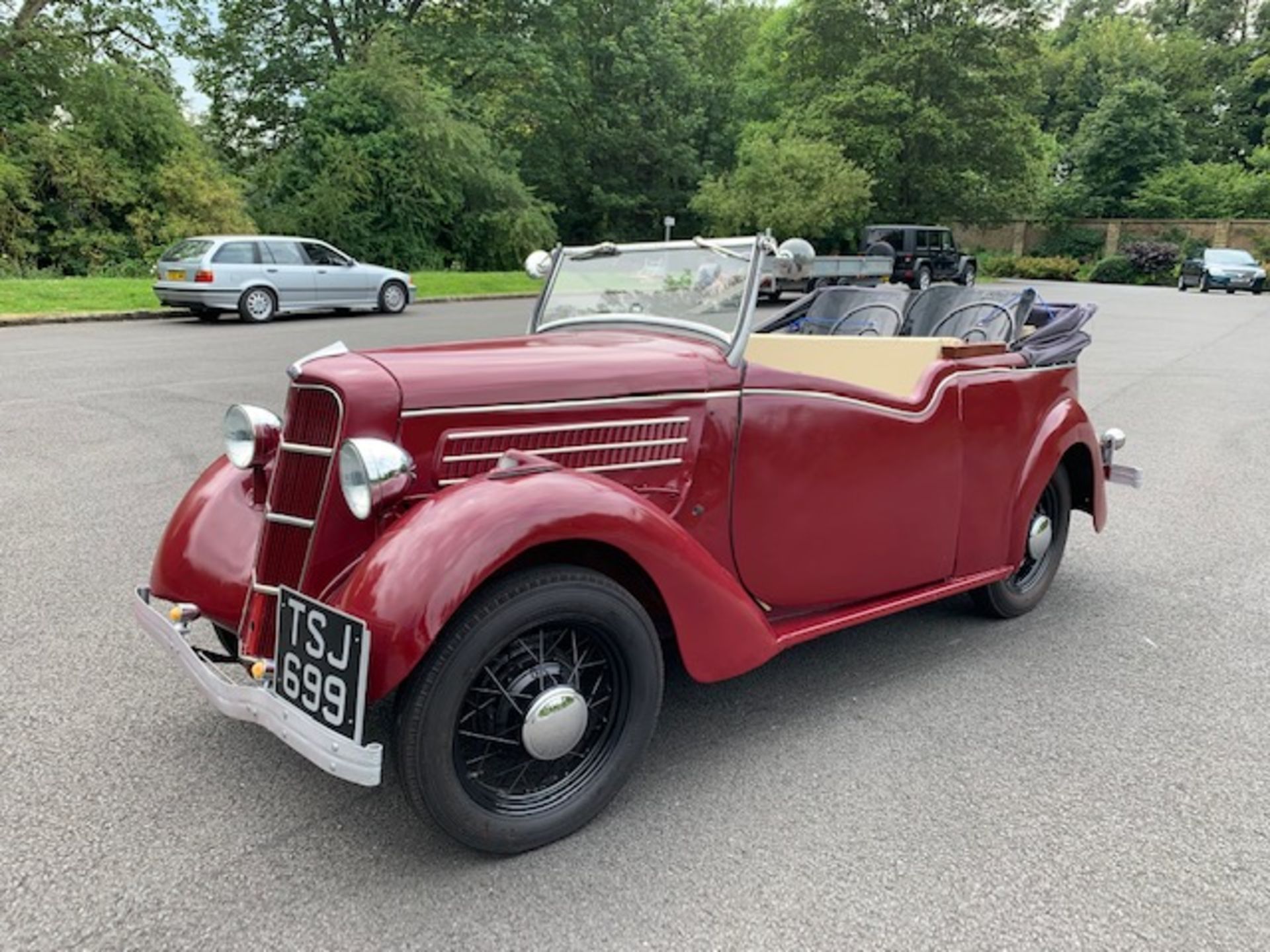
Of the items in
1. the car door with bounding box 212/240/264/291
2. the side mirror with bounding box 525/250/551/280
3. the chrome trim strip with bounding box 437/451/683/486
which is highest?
the car door with bounding box 212/240/264/291

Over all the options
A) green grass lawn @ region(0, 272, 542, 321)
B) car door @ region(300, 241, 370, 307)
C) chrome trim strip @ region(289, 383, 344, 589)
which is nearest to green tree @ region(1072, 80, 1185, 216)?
green grass lawn @ region(0, 272, 542, 321)

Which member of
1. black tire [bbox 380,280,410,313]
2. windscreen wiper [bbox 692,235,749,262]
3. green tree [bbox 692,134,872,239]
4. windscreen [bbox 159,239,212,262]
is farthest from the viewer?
green tree [bbox 692,134,872,239]

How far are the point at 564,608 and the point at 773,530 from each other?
1.00m

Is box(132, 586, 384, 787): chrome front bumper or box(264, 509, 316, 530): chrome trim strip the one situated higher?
box(264, 509, 316, 530): chrome trim strip

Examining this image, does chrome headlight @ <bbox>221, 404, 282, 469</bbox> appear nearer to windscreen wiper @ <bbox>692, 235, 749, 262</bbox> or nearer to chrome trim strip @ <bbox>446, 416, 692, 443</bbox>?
chrome trim strip @ <bbox>446, 416, 692, 443</bbox>

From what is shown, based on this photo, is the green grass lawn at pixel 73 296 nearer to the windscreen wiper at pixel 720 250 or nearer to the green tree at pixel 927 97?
the windscreen wiper at pixel 720 250

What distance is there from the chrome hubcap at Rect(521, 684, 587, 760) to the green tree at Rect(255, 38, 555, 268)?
2430cm

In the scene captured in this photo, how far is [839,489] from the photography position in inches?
125

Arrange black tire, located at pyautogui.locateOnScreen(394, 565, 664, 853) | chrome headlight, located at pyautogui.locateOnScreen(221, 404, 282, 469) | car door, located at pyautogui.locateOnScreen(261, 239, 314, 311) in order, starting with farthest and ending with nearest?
car door, located at pyautogui.locateOnScreen(261, 239, 314, 311) < chrome headlight, located at pyautogui.locateOnScreen(221, 404, 282, 469) < black tire, located at pyautogui.locateOnScreen(394, 565, 664, 853)

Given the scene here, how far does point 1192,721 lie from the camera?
314cm

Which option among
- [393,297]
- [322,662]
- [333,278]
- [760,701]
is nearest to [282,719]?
[322,662]

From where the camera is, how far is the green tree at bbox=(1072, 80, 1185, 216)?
44.0m

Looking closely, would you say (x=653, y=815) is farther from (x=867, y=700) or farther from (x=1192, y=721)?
(x=1192, y=721)

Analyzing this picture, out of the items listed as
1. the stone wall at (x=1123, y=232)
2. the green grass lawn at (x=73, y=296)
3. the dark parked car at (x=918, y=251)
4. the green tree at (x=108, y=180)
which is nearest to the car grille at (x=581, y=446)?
the green grass lawn at (x=73, y=296)
